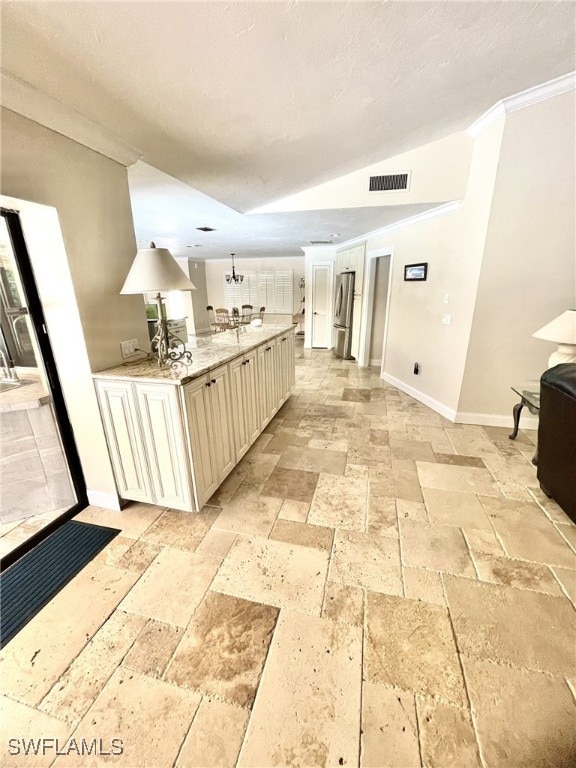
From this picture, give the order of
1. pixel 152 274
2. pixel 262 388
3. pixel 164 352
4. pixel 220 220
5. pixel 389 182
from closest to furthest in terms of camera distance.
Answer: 1. pixel 152 274
2. pixel 164 352
3. pixel 262 388
4. pixel 389 182
5. pixel 220 220

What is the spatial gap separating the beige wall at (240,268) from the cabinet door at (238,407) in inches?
276

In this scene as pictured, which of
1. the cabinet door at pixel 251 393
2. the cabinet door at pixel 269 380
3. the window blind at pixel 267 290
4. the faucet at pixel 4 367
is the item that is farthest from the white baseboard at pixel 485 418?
the window blind at pixel 267 290

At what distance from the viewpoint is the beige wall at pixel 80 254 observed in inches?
57.7

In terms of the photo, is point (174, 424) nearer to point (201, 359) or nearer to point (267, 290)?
point (201, 359)

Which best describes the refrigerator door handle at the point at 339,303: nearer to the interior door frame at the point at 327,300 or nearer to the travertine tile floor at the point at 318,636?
the interior door frame at the point at 327,300

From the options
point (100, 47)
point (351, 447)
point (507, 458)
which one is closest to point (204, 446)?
point (351, 447)

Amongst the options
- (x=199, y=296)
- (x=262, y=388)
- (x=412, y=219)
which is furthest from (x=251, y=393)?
(x=199, y=296)

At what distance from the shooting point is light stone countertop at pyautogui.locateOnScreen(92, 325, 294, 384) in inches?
69.4

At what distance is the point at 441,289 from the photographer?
3.57 m

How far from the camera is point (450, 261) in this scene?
3.40m

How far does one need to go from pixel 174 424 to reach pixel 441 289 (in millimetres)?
3389

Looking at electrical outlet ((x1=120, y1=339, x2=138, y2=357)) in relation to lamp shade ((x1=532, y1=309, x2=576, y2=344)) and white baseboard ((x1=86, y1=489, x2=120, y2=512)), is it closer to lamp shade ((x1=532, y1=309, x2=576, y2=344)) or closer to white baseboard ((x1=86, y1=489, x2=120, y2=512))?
white baseboard ((x1=86, y1=489, x2=120, y2=512))

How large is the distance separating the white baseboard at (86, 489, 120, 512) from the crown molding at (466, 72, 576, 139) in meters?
4.37

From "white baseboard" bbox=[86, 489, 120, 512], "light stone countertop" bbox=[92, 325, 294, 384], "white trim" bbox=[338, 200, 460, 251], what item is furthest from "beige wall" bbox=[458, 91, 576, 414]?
"white baseboard" bbox=[86, 489, 120, 512]
